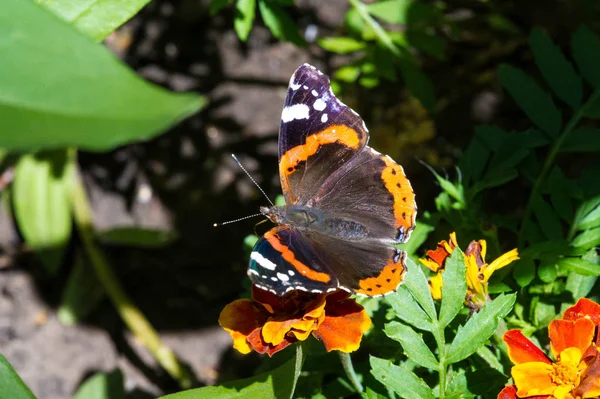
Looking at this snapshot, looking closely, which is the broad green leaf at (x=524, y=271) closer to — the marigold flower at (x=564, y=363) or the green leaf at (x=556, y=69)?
the marigold flower at (x=564, y=363)

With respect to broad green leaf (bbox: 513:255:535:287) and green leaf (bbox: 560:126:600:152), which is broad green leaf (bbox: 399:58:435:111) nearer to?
green leaf (bbox: 560:126:600:152)

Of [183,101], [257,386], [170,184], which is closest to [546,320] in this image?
[257,386]

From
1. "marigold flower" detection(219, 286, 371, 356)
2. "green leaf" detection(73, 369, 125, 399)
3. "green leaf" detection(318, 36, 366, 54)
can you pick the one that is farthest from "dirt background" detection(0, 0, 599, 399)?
"marigold flower" detection(219, 286, 371, 356)

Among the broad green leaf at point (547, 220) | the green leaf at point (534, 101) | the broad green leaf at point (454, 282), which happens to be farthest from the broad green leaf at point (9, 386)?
the green leaf at point (534, 101)

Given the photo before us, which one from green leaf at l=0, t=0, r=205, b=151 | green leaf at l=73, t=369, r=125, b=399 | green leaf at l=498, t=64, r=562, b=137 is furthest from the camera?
green leaf at l=73, t=369, r=125, b=399

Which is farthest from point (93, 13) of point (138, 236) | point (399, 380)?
point (138, 236)

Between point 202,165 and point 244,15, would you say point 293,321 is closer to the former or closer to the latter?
point 244,15

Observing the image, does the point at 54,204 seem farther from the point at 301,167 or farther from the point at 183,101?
the point at 183,101
